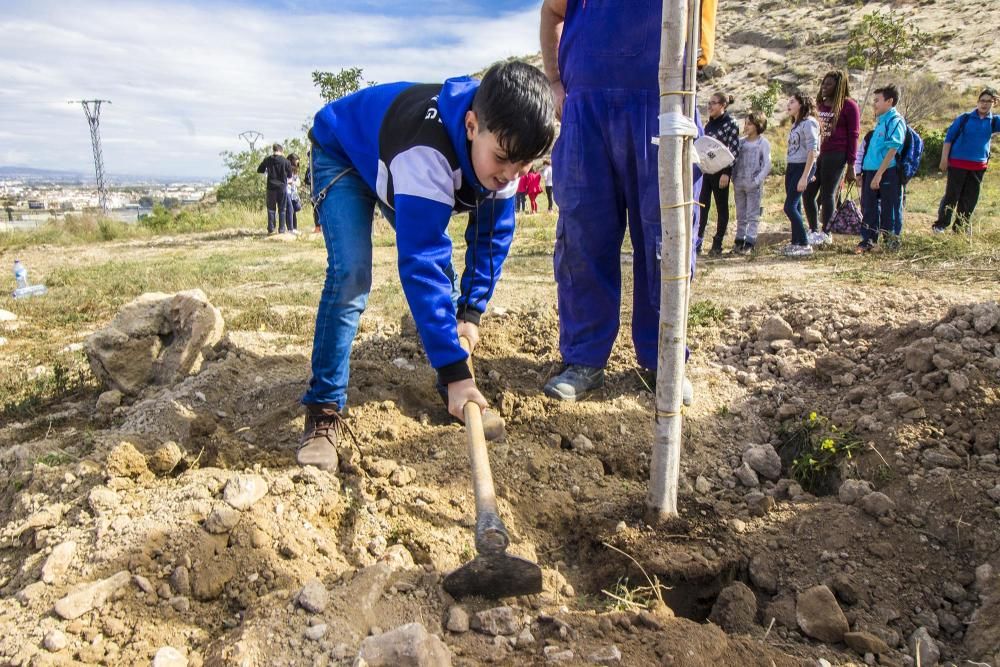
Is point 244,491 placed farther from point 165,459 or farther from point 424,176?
point 424,176

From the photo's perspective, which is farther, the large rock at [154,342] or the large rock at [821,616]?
the large rock at [154,342]

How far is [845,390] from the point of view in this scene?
2.84m

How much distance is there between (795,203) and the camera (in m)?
6.48

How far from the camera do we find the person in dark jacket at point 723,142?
6.27m

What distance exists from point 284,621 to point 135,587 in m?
0.51

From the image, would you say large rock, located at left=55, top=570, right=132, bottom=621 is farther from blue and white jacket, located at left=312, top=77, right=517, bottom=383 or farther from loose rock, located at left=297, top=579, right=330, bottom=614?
blue and white jacket, located at left=312, top=77, right=517, bottom=383

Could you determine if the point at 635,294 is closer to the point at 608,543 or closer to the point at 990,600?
the point at 608,543

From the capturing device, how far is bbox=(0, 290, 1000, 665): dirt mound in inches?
65.5

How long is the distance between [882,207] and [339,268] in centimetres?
574

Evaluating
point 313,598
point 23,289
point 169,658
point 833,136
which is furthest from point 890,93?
point 23,289

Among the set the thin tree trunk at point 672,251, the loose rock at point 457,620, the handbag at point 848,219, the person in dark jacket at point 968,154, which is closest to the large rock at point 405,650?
the loose rock at point 457,620

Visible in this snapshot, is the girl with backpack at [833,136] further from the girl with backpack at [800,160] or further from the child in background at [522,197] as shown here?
the child in background at [522,197]

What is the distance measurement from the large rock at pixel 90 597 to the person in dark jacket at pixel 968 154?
7.32 m

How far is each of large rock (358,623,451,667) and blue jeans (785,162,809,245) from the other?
19.6 ft
